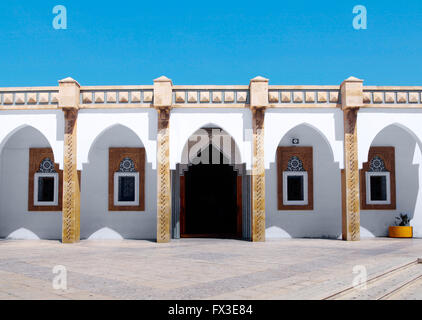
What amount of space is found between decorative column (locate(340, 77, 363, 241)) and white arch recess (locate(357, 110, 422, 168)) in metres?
0.19

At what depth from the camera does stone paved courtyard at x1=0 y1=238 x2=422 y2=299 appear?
4.29 m

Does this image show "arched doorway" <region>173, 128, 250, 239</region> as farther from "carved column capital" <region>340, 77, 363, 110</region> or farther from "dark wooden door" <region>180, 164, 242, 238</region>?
"carved column capital" <region>340, 77, 363, 110</region>

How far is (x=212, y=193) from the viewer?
12383 millimetres

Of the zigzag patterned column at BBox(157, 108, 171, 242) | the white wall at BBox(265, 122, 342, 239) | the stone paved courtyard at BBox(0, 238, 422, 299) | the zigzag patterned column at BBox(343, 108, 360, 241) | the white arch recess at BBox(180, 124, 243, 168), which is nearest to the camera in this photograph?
the stone paved courtyard at BBox(0, 238, 422, 299)

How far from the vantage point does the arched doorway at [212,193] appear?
37.7ft

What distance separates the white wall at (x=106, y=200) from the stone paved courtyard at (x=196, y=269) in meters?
1.80

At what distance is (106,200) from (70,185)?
59.7 inches

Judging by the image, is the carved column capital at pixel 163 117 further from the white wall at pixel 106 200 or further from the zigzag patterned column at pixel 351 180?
the zigzag patterned column at pixel 351 180

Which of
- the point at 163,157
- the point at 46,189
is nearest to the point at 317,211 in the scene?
the point at 163,157

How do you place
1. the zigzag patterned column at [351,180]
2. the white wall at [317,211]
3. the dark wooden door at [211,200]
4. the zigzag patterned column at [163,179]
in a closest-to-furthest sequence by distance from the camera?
the zigzag patterned column at [163,179] → the zigzag patterned column at [351,180] → the white wall at [317,211] → the dark wooden door at [211,200]

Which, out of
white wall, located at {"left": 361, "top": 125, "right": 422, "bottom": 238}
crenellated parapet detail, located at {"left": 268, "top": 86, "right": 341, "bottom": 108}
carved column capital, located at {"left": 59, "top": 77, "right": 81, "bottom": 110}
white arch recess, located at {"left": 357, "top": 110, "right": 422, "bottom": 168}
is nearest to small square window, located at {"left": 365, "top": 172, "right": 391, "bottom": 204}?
white wall, located at {"left": 361, "top": 125, "right": 422, "bottom": 238}

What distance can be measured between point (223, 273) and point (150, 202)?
610 centimetres

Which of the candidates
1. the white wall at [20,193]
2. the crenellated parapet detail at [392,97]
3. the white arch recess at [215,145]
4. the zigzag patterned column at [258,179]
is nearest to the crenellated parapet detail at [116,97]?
the white arch recess at [215,145]

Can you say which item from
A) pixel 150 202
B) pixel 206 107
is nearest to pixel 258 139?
pixel 206 107
